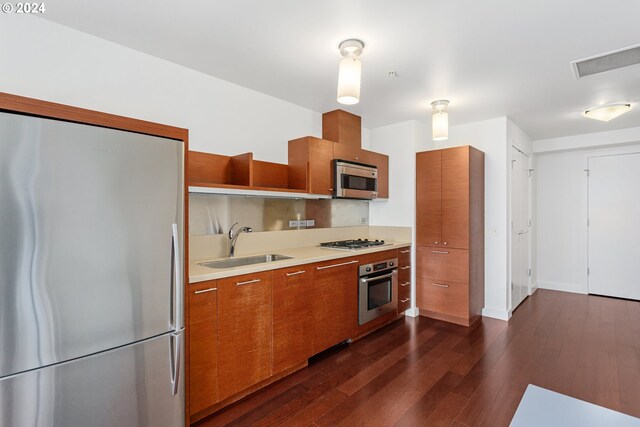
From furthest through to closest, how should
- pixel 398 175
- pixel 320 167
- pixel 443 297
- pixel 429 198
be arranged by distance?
pixel 398 175 < pixel 429 198 < pixel 443 297 < pixel 320 167

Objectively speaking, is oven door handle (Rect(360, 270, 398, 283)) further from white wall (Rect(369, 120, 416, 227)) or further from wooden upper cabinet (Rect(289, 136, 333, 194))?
wooden upper cabinet (Rect(289, 136, 333, 194))

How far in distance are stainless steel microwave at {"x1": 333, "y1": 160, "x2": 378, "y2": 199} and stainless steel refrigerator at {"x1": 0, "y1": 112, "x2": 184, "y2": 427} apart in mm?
1831

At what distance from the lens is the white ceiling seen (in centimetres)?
172

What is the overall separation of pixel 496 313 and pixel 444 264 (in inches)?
38.2

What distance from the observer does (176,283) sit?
1.67 m

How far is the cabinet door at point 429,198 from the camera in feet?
12.1

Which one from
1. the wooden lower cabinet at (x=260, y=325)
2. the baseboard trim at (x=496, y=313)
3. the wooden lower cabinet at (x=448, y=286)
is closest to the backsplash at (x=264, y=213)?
the wooden lower cabinet at (x=260, y=325)

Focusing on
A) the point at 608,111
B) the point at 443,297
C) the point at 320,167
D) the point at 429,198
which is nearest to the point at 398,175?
the point at 429,198

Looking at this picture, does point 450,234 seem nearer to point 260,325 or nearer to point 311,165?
point 311,165

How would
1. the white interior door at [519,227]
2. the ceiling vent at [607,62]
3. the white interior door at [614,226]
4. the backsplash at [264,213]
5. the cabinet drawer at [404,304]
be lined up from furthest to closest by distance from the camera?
the white interior door at [614,226]
the white interior door at [519,227]
the cabinet drawer at [404,304]
the backsplash at [264,213]
the ceiling vent at [607,62]

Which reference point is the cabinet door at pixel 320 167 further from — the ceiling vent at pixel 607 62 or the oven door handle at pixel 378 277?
the ceiling vent at pixel 607 62

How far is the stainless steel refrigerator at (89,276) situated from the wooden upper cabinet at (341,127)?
2068mm

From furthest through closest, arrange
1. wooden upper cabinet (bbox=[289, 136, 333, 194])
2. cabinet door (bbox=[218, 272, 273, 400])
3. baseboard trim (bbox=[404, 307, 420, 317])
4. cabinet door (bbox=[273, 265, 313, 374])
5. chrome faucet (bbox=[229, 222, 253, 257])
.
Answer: baseboard trim (bbox=[404, 307, 420, 317]) → wooden upper cabinet (bbox=[289, 136, 333, 194]) → chrome faucet (bbox=[229, 222, 253, 257]) → cabinet door (bbox=[273, 265, 313, 374]) → cabinet door (bbox=[218, 272, 273, 400])

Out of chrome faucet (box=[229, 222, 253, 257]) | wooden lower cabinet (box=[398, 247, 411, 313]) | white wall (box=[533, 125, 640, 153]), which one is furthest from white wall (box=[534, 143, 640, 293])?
chrome faucet (box=[229, 222, 253, 257])
